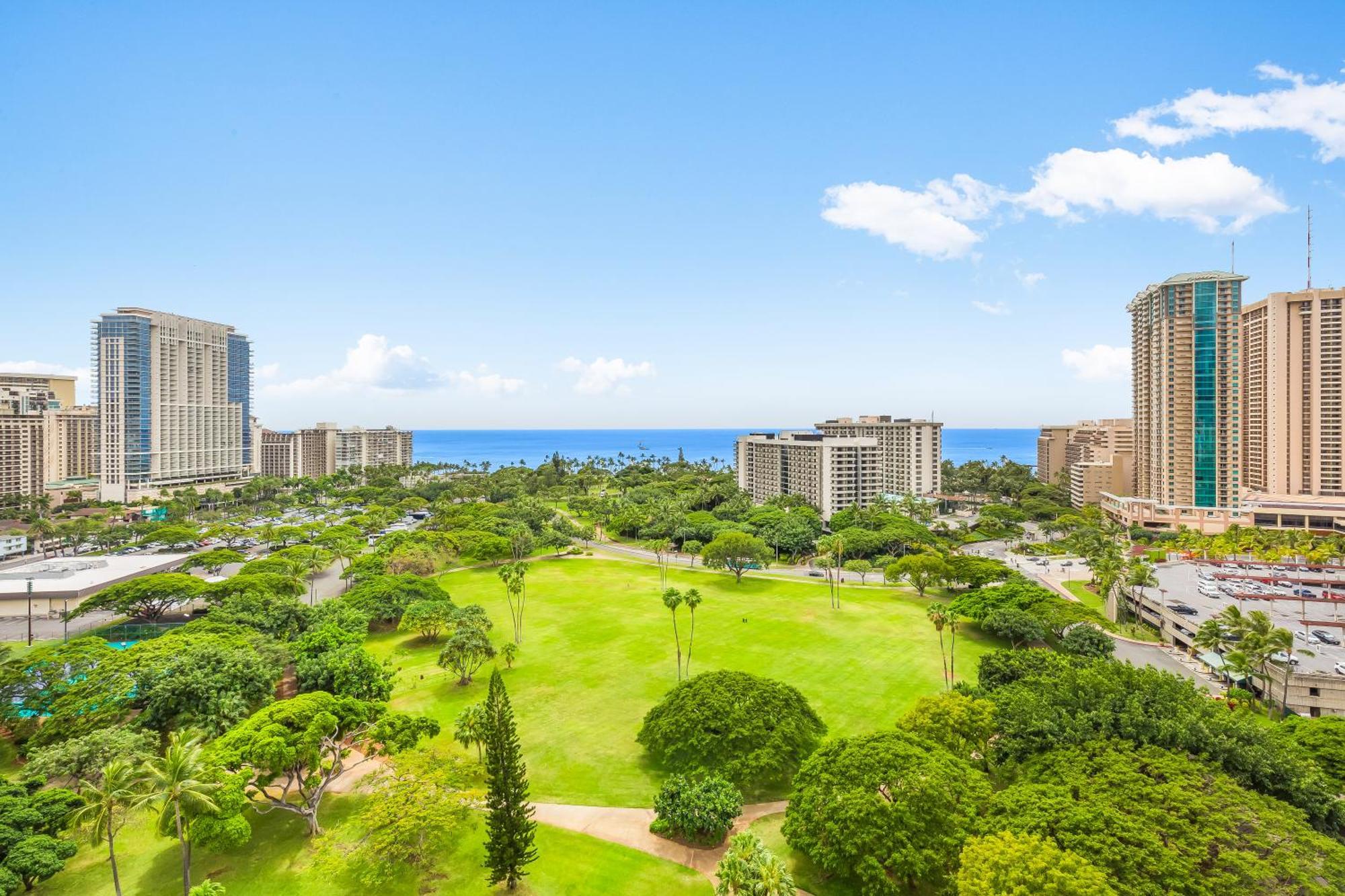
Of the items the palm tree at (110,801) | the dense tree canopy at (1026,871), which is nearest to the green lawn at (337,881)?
the palm tree at (110,801)

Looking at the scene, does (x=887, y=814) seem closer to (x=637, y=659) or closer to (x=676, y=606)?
(x=676, y=606)

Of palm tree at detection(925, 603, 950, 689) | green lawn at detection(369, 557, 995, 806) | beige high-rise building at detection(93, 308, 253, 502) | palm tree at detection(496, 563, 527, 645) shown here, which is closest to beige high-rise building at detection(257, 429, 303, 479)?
beige high-rise building at detection(93, 308, 253, 502)

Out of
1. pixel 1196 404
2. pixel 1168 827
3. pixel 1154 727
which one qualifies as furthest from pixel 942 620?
pixel 1196 404

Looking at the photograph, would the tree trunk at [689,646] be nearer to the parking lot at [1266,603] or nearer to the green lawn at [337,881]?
the green lawn at [337,881]

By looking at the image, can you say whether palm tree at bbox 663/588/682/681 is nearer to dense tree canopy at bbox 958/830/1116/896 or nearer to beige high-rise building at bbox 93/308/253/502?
dense tree canopy at bbox 958/830/1116/896

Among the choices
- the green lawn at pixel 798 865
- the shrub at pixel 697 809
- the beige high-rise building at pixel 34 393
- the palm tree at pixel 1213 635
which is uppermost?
the beige high-rise building at pixel 34 393

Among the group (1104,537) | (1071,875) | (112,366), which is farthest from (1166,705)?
(112,366)
